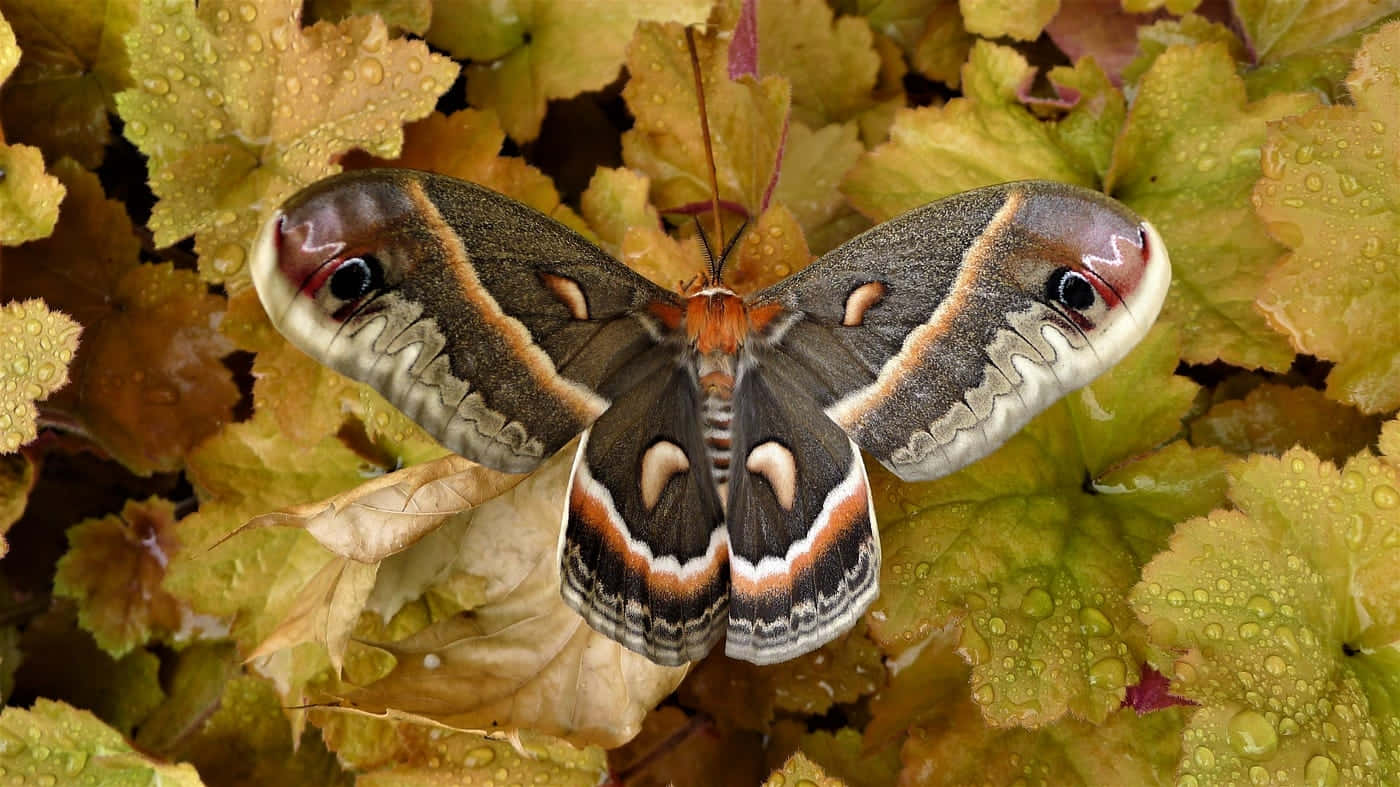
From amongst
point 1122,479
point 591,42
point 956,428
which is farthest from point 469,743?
point 591,42

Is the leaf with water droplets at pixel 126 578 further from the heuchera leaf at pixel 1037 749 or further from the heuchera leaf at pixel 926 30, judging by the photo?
the heuchera leaf at pixel 926 30

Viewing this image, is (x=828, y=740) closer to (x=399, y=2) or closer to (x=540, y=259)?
(x=540, y=259)

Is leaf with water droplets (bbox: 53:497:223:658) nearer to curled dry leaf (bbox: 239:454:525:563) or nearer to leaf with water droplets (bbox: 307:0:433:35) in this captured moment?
curled dry leaf (bbox: 239:454:525:563)

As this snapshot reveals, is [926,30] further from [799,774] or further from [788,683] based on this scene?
[799,774]

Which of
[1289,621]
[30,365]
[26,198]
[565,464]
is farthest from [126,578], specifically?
[1289,621]

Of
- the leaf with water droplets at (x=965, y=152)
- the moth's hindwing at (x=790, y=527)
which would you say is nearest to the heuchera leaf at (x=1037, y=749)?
the moth's hindwing at (x=790, y=527)
